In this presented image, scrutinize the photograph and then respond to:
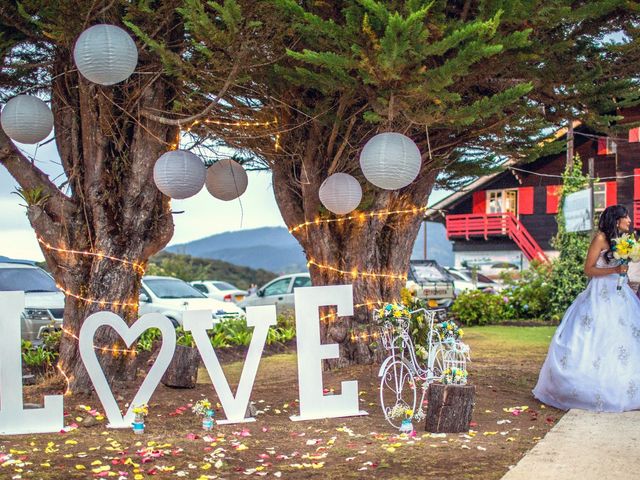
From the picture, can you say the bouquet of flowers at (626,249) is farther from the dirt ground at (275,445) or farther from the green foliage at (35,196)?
the green foliage at (35,196)

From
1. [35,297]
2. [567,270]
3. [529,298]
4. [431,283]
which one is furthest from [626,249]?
[431,283]

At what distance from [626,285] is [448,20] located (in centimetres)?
322

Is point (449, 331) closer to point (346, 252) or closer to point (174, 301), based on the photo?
point (346, 252)

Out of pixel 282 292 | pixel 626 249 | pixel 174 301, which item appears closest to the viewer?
pixel 626 249

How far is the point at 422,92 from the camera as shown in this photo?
22.9 ft

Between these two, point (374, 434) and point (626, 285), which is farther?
point (626, 285)

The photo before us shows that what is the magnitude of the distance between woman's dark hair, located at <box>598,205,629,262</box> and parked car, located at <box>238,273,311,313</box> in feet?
41.7

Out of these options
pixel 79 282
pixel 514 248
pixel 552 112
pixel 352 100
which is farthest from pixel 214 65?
pixel 514 248

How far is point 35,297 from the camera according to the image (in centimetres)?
1228

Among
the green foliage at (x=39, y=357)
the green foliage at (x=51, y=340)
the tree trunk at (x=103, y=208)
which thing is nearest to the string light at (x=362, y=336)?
the tree trunk at (x=103, y=208)

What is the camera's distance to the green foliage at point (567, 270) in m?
18.3

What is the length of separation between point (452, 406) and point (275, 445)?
154cm

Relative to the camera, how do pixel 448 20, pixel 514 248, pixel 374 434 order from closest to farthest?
pixel 374 434
pixel 448 20
pixel 514 248

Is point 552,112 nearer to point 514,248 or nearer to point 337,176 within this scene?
point 337,176
